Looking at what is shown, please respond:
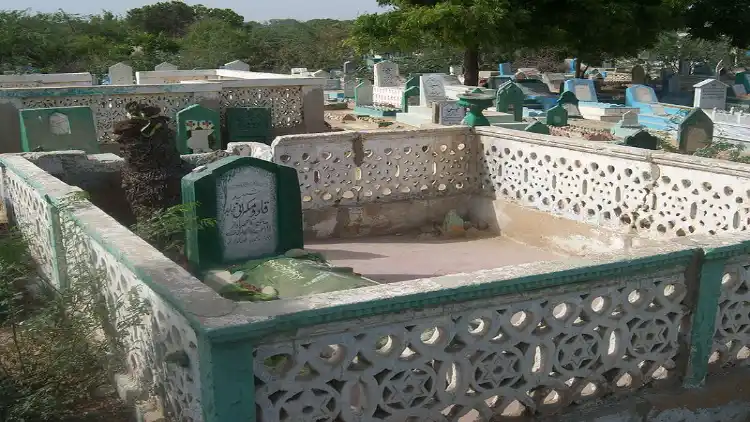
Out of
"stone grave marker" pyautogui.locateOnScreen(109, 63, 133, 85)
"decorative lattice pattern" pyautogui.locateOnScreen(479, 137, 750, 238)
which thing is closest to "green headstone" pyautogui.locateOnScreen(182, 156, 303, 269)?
"decorative lattice pattern" pyautogui.locateOnScreen(479, 137, 750, 238)

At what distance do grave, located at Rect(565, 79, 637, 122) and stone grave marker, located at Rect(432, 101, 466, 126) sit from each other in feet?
21.9

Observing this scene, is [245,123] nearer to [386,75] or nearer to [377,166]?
[377,166]

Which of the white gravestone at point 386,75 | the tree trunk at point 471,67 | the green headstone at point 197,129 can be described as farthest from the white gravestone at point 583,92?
the green headstone at point 197,129

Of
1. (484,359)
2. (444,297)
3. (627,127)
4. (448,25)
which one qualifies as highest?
(448,25)

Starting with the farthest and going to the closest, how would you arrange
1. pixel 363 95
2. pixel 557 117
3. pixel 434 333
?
pixel 363 95 < pixel 557 117 < pixel 434 333

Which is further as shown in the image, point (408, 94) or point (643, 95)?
point (643, 95)

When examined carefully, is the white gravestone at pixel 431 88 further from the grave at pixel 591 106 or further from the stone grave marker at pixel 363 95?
the stone grave marker at pixel 363 95

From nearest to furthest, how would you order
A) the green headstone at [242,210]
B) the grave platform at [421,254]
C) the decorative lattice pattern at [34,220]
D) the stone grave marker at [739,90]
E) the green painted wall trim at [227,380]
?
the green painted wall trim at [227,380] → the decorative lattice pattern at [34,220] → the green headstone at [242,210] → the grave platform at [421,254] → the stone grave marker at [739,90]

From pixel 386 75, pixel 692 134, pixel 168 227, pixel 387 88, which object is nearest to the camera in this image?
pixel 168 227

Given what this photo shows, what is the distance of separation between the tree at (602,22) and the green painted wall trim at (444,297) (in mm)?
21462

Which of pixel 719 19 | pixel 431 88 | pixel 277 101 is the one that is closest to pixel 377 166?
pixel 277 101

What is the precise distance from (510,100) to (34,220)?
14651mm

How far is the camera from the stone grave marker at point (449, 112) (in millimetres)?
16312

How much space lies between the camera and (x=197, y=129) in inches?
524
